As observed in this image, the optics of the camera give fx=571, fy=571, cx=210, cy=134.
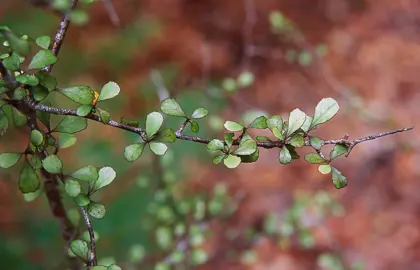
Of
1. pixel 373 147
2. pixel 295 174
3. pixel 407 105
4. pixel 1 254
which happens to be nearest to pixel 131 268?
pixel 1 254

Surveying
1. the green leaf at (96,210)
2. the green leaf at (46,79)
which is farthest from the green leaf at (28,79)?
the green leaf at (96,210)

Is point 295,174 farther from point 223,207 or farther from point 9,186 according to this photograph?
point 9,186

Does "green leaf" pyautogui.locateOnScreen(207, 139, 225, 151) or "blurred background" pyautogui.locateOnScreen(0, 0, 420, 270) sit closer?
"green leaf" pyautogui.locateOnScreen(207, 139, 225, 151)

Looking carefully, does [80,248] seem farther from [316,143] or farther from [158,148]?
[316,143]

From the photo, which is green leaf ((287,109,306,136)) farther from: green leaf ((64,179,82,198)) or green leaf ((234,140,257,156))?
green leaf ((64,179,82,198))

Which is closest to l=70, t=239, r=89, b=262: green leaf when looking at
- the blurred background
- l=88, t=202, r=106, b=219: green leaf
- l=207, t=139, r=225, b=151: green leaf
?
l=88, t=202, r=106, b=219: green leaf

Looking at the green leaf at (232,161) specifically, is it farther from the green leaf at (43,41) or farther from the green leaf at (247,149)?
the green leaf at (43,41)
